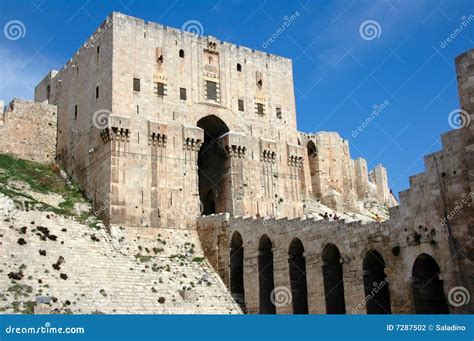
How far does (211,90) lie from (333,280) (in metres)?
18.4

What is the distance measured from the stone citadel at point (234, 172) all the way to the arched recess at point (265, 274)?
8cm

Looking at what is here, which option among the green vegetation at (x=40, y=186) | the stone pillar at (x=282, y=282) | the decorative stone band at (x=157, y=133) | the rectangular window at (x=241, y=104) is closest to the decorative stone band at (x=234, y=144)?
the rectangular window at (x=241, y=104)

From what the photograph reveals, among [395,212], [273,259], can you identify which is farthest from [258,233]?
[395,212]

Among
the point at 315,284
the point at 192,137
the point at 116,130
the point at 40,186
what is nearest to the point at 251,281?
the point at 315,284

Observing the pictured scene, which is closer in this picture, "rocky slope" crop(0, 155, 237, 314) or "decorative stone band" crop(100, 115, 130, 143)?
"rocky slope" crop(0, 155, 237, 314)

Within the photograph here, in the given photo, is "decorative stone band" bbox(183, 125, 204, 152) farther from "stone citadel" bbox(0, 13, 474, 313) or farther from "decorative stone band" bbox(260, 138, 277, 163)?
"decorative stone band" bbox(260, 138, 277, 163)

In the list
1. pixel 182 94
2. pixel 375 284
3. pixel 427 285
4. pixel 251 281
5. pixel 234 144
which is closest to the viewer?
pixel 427 285

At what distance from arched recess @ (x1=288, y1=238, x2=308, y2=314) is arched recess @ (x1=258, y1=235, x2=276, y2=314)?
1.98m

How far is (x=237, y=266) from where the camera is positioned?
36.7 m

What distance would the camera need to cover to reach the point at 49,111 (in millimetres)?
48219

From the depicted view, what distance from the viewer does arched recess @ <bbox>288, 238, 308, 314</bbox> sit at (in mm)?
32156

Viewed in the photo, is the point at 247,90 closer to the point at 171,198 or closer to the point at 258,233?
the point at 171,198

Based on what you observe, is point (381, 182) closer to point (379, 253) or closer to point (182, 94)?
point (182, 94)

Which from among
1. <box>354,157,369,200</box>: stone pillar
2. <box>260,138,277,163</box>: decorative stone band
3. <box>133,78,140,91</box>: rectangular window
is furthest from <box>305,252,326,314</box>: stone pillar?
<box>354,157,369,200</box>: stone pillar
